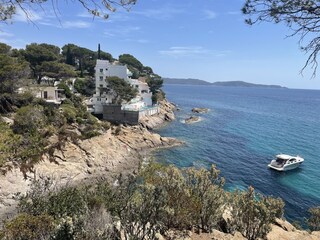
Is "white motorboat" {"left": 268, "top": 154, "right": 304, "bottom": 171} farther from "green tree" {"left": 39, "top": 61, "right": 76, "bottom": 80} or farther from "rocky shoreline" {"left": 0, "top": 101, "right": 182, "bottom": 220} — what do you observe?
"green tree" {"left": 39, "top": 61, "right": 76, "bottom": 80}

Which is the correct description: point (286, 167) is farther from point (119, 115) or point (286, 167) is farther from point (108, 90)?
point (108, 90)

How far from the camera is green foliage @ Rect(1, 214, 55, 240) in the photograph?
1081 cm

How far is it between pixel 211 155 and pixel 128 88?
2209 cm

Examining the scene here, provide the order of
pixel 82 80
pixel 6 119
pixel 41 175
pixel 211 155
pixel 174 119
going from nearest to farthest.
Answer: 1. pixel 41 175
2. pixel 6 119
3. pixel 211 155
4. pixel 82 80
5. pixel 174 119

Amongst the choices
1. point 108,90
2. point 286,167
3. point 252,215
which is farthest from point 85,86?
point 252,215

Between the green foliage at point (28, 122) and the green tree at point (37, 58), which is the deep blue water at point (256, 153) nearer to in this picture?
the green foliage at point (28, 122)

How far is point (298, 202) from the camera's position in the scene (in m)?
29.6

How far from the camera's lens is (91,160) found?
34.7 meters

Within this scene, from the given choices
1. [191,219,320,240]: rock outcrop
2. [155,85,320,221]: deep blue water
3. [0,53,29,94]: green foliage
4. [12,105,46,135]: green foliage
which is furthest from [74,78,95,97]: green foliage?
[191,219,320,240]: rock outcrop

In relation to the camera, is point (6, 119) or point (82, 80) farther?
point (82, 80)

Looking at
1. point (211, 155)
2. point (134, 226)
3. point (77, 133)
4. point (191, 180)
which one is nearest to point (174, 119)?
point (211, 155)

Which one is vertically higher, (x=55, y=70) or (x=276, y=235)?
(x=55, y=70)

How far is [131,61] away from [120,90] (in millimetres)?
59192

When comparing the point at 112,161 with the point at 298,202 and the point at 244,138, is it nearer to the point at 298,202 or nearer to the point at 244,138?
the point at 298,202
